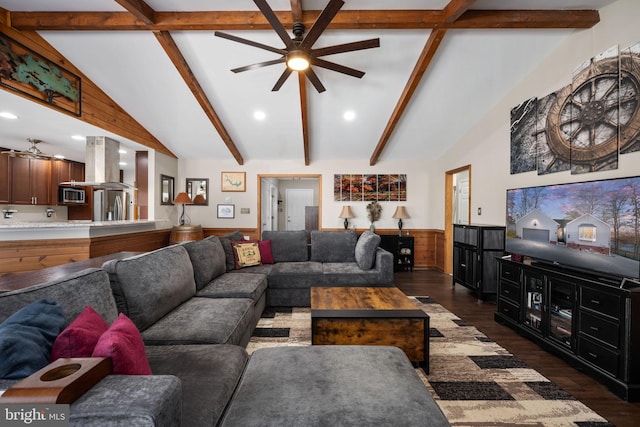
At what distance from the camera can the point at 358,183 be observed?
617cm

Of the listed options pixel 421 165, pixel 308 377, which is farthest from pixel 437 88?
pixel 308 377

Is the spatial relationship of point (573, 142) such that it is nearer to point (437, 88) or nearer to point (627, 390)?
point (437, 88)

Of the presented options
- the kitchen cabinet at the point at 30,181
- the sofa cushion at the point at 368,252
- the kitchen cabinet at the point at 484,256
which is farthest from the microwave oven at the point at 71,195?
the kitchen cabinet at the point at 484,256

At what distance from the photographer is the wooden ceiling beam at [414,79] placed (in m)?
3.08

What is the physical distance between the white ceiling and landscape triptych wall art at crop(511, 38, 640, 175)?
2.13 feet

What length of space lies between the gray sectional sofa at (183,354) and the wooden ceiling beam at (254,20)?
2.36 m

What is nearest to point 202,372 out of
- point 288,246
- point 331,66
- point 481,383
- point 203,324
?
point 203,324

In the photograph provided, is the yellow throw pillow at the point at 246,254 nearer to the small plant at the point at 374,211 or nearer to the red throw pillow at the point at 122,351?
the red throw pillow at the point at 122,351

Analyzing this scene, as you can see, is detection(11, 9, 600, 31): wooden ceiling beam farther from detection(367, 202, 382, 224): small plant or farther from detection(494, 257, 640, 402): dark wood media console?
detection(367, 202, 382, 224): small plant

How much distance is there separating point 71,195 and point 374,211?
609 centimetres

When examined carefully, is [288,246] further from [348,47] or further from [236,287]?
[348,47]

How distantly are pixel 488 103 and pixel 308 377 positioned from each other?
4.45 m

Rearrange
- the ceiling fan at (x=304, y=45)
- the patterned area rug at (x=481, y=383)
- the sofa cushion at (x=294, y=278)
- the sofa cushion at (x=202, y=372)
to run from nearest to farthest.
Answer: the sofa cushion at (x=202, y=372) → the patterned area rug at (x=481, y=383) → the ceiling fan at (x=304, y=45) → the sofa cushion at (x=294, y=278)

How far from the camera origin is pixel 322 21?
2.28 meters
